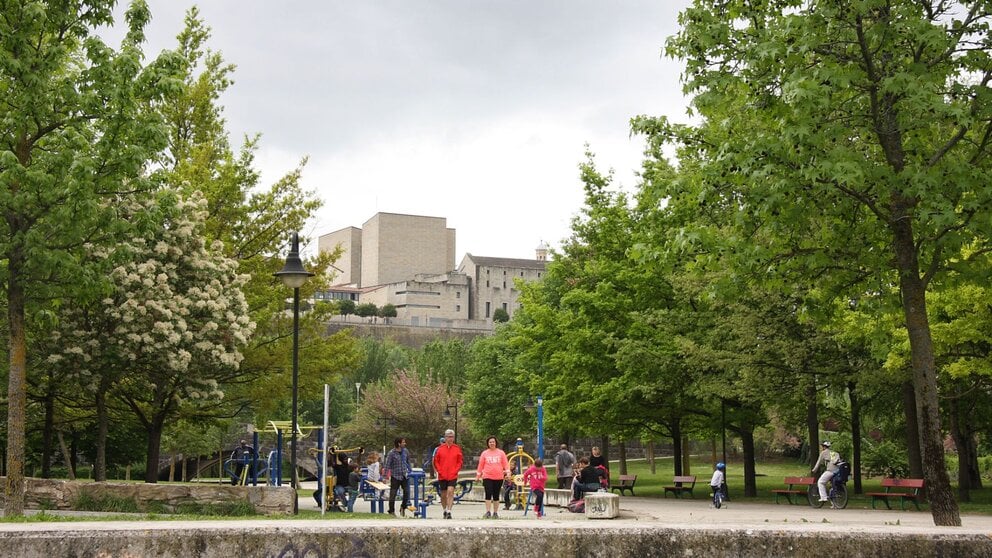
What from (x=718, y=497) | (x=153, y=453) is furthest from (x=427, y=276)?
(x=718, y=497)

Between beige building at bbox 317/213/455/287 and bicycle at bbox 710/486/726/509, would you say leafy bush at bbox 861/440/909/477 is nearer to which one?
bicycle at bbox 710/486/726/509

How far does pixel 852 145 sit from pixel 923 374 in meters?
3.72

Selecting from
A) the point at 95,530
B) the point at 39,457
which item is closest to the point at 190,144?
the point at 39,457

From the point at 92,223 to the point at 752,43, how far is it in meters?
11.1

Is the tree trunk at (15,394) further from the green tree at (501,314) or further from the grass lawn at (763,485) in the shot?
the green tree at (501,314)

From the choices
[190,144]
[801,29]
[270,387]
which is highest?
[190,144]

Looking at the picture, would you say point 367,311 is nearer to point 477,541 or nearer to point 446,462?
point 446,462

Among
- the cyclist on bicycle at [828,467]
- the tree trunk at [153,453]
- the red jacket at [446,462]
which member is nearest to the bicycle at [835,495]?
the cyclist on bicycle at [828,467]

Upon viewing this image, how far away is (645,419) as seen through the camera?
35.0 m

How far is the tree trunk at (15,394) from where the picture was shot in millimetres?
15364

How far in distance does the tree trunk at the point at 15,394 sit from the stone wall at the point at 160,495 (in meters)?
2.95

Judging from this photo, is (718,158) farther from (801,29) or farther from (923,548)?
(923,548)

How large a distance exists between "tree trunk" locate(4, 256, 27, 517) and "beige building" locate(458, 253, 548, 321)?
136085 mm

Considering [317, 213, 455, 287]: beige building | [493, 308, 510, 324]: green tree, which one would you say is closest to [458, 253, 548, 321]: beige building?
[493, 308, 510, 324]: green tree
